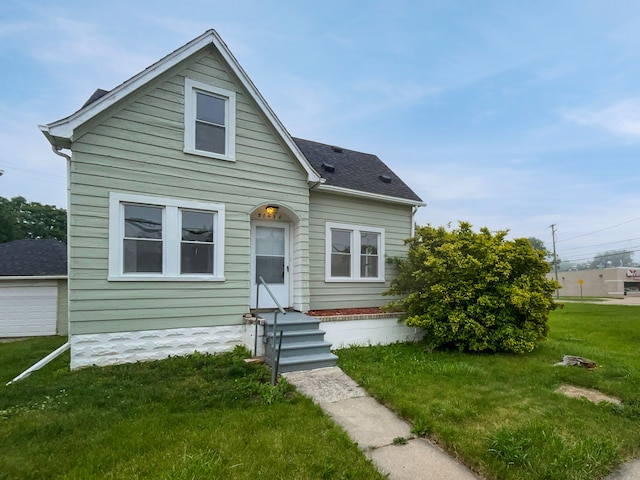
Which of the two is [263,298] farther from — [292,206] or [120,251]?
[120,251]

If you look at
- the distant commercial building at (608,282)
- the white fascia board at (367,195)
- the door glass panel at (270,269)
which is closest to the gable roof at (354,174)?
the white fascia board at (367,195)

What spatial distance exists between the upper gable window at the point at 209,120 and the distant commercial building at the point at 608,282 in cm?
5669

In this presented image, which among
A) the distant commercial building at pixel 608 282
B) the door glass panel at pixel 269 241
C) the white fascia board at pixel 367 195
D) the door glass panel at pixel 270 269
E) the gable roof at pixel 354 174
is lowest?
the distant commercial building at pixel 608 282

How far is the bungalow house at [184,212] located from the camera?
5512 mm

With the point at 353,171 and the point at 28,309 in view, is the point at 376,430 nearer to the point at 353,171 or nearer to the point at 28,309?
the point at 353,171

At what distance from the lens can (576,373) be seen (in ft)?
17.2

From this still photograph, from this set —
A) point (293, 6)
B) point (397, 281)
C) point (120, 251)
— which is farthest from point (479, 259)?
point (293, 6)

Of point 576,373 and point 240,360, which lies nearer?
point 576,373

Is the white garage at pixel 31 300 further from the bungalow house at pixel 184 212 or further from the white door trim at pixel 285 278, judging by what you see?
the white door trim at pixel 285 278

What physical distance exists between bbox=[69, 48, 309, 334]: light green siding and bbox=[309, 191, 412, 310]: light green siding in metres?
0.78

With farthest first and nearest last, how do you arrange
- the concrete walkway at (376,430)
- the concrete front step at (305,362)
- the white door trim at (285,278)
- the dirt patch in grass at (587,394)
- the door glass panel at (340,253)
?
the door glass panel at (340,253) → the white door trim at (285,278) → the concrete front step at (305,362) → the dirt patch in grass at (587,394) → the concrete walkway at (376,430)

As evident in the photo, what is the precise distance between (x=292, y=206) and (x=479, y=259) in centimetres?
430

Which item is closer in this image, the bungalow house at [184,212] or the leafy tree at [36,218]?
the bungalow house at [184,212]

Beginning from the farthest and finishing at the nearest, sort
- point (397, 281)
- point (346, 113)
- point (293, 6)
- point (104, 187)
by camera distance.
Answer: point (346, 113), point (293, 6), point (397, 281), point (104, 187)
